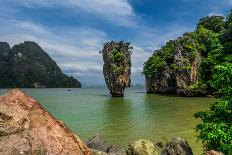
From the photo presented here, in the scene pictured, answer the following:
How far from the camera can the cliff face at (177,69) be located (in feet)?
284

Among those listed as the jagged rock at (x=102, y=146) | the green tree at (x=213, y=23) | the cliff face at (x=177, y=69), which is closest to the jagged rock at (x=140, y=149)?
the jagged rock at (x=102, y=146)

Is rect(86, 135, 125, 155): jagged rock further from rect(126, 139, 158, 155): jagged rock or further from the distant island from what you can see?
the distant island

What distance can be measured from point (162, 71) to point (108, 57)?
1948cm

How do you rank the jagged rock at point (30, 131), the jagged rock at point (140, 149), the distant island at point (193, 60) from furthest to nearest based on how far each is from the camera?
the distant island at point (193, 60)
the jagged rock at point (140, 149)
the jagged rock at point (30, 131)

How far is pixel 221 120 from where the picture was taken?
15.0 metres

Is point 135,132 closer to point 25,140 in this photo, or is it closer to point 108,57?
point 25,140

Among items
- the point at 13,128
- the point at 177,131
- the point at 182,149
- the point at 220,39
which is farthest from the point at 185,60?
the point at 13,128

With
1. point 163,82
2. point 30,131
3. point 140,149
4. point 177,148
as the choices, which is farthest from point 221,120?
point 163,82

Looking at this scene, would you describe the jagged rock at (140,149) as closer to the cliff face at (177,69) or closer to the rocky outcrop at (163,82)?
the cliff face at (177,69)

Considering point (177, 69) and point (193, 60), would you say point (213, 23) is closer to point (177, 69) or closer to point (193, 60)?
point (193, 60)

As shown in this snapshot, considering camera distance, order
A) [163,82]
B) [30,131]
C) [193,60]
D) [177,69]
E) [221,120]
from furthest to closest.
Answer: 1. [163,82]
2. [177,69]
3. [193,60]
4. [221,120]
5. [30,131]

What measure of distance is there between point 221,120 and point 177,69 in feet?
256

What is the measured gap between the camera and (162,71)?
10362 centimetres

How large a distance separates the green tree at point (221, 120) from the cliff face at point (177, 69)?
228 feet
